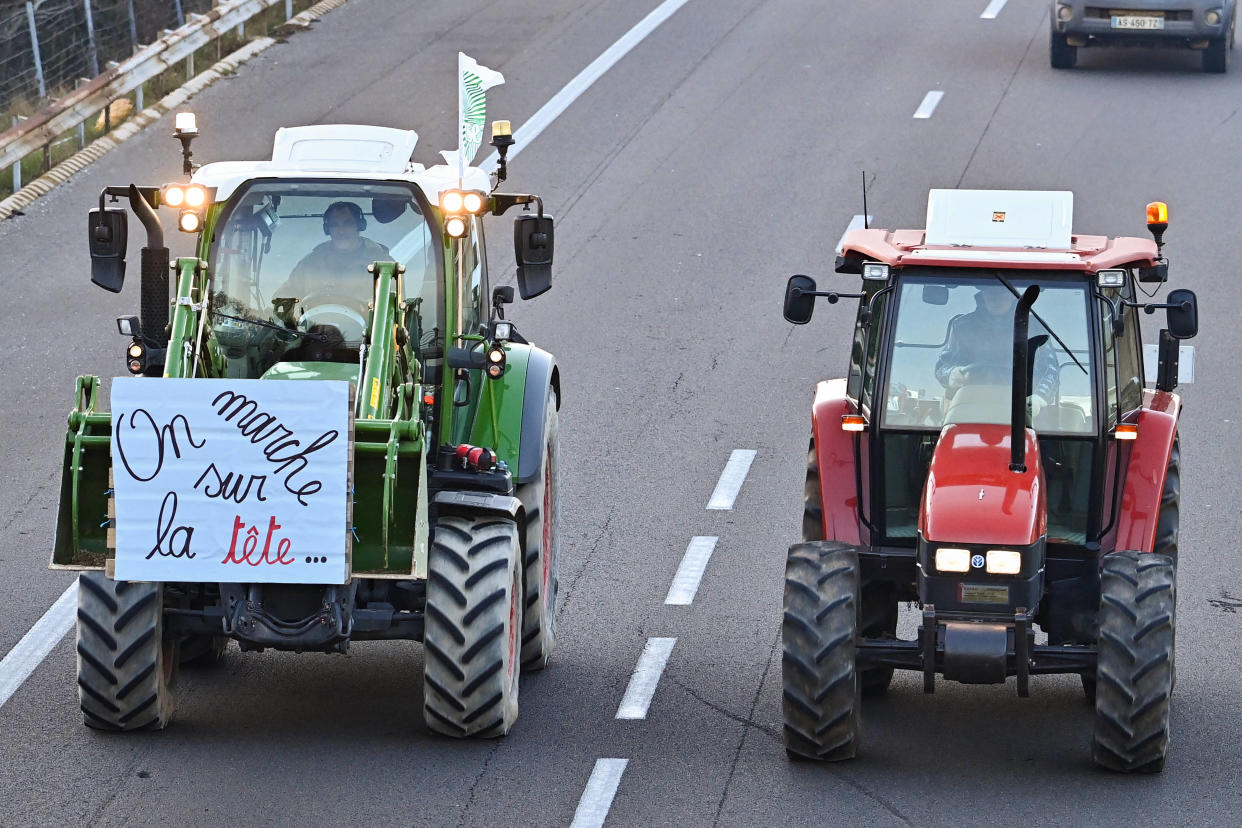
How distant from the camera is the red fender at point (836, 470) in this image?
11359 mm

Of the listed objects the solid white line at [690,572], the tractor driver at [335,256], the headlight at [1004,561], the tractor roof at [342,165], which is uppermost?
the tractor roof at [342,165]

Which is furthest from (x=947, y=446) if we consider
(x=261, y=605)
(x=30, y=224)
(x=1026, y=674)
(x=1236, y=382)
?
(x=30, y=224)

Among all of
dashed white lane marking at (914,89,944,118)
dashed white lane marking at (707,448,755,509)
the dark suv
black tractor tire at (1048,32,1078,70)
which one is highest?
the dark suv

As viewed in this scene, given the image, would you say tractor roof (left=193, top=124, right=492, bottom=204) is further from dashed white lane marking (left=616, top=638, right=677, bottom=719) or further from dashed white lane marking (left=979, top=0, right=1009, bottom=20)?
dashed white lane marking (left=979, top=0, right=1009, bottom=20)

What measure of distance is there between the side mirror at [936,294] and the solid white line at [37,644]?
5.23m

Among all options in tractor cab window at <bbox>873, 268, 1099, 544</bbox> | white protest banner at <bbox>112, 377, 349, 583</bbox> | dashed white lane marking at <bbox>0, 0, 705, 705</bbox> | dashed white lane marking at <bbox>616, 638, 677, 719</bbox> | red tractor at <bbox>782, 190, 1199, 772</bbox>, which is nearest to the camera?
red tractor at <bbox>782, 190, 1199, 772</bbox>

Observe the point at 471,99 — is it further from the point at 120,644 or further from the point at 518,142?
the point at 518,142

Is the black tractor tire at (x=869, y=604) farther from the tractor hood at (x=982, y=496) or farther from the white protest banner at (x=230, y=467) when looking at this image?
the white protest banner at (x=230, y=467)

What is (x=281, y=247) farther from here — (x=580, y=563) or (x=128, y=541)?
(x=580, y=563)

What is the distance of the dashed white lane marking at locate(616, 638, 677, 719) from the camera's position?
38.8 ft

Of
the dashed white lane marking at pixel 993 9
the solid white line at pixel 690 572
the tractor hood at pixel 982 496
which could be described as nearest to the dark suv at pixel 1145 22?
the dashed white lane marking at pixel 993 9

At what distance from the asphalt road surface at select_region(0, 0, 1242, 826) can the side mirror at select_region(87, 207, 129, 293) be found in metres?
2.23

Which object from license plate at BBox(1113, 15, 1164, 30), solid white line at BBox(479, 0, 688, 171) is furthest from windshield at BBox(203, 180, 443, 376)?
license plate at BBox(1113, 15, 1164, 30)

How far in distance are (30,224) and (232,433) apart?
1190 centimetres
